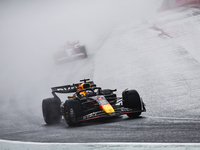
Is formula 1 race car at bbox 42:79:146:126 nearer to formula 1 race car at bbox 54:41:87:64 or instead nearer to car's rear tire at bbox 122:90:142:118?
car's rear tire at bbox 122:90:142:118

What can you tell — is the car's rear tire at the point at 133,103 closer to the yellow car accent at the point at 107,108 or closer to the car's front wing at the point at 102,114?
the car's front wing at the point at 102,114

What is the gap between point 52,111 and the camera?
11086 mm

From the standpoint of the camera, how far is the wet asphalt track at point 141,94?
6156 mm

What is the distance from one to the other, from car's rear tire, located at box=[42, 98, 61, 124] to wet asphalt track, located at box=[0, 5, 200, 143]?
33cm

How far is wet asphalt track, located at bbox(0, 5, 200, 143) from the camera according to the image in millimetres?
6156

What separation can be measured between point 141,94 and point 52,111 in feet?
14.0

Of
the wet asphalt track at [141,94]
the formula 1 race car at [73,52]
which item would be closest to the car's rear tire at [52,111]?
the wet asphalt track at [141,94]

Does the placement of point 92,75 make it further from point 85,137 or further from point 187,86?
point 85,137

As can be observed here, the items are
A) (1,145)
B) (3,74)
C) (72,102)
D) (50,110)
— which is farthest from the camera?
(3,74)

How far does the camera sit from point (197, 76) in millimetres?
14289

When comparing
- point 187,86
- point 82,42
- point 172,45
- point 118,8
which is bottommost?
point 187,86

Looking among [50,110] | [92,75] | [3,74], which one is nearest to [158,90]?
[50,110]

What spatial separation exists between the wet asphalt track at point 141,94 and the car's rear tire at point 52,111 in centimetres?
33

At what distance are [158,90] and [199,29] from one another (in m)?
11.6
